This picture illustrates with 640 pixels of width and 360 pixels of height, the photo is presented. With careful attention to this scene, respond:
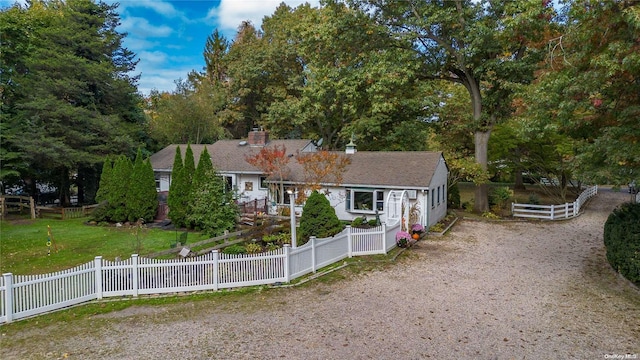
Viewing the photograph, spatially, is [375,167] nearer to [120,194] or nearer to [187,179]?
[187,179]

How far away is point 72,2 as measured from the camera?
24328mm

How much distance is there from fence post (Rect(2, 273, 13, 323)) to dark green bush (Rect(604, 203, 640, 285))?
1476cm

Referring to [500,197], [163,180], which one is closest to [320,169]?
[163,180]

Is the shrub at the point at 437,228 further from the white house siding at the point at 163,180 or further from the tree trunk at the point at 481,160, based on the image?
the white house siding at the point at 163,180

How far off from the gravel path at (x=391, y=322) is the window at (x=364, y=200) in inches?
265

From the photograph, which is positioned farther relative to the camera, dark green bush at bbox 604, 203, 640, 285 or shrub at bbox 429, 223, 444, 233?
shrub at bbox 429, 223, 444, 233

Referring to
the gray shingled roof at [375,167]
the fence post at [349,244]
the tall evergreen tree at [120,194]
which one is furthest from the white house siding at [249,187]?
the fence post at [349,244]

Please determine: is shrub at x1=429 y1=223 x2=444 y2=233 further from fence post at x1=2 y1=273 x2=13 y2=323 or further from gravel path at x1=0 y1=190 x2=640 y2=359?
fence post at x1=2 y1=273 x2=13 y2=323

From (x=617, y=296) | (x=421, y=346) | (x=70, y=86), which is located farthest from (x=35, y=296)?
(x=70, y=86)

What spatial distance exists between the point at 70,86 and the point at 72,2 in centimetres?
629

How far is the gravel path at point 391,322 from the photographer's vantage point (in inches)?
263

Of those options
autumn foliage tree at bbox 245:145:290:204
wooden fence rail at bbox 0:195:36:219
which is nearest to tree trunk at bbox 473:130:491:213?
autumn foliage tree at bbox 245:145:290:204

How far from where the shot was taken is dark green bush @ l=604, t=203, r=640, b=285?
31.7 ft

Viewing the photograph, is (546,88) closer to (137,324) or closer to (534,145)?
(137,324)
